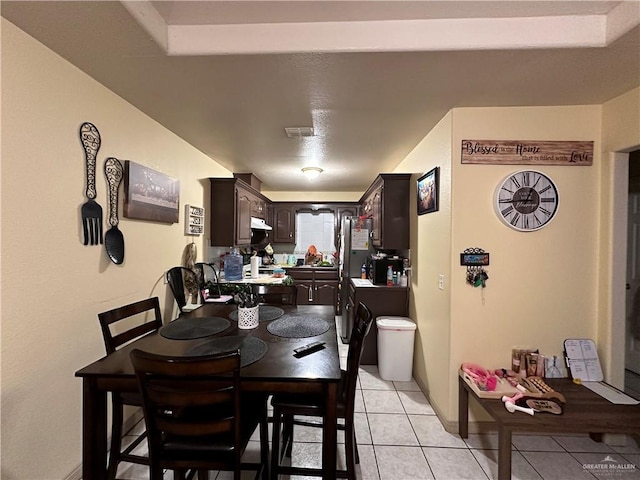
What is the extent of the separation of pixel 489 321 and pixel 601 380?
815 mm

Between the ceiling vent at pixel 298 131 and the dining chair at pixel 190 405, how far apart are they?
194cm

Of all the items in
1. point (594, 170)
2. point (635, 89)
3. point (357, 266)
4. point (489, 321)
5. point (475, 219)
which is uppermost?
point (635, 89)

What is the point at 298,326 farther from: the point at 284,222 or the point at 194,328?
the point at 284,222

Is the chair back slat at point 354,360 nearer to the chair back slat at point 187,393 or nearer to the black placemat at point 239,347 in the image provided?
the black placemat at point 239,347

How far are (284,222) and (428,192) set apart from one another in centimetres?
338

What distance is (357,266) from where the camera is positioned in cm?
365

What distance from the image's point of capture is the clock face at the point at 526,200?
1.97 meters

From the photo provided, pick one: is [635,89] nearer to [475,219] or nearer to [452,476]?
[475,219]

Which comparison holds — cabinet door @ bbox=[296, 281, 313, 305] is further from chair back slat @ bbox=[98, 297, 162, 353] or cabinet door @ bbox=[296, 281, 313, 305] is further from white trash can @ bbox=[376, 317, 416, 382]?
chair back slat @ bbox=[98, 297, 162, 353]

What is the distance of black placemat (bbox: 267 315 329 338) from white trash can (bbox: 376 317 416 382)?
40.4 inches

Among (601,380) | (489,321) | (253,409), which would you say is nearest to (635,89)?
(489,321)

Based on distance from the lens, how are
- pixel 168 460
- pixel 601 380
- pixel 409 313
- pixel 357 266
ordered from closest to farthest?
pixel 168 460, pixel 601 380, pixel 409 313, pixel 357 266

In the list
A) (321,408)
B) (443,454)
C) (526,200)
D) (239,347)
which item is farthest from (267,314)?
(526,200)

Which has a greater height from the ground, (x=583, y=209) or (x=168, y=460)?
(x=583, y=209)
